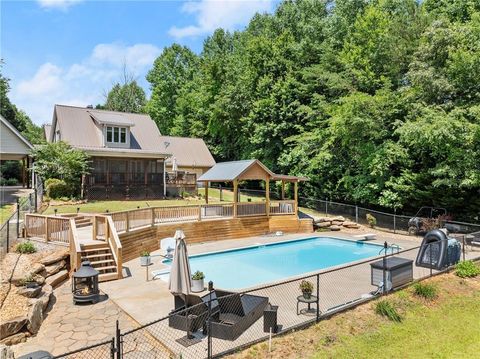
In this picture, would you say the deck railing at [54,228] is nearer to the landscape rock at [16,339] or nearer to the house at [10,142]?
the house at [10,142]

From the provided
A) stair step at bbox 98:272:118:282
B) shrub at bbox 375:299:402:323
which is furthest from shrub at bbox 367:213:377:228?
stair step at bbox 98:272:118:282

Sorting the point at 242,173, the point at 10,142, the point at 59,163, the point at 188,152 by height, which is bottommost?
the point at 242,173

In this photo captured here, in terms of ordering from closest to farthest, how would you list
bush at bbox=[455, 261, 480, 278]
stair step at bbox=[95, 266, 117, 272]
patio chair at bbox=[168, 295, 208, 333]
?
patio chair at bbox=[168, 295, 208, 333] < stair step at bbox=[95, 266, 117, 272] < bush at bbox=[455, 261, 480, 278]

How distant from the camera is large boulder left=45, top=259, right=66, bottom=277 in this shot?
37.9ft

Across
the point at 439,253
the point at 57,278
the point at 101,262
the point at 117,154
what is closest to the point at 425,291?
the point at 439,253

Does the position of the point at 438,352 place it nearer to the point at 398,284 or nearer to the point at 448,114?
the point at 398,284

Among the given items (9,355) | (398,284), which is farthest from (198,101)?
(9,355)

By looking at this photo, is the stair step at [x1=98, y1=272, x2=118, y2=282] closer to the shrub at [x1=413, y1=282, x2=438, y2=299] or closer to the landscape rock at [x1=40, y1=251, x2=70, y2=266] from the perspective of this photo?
the landscape rock at [x1=40, y1=251, x2=70, y2=266]

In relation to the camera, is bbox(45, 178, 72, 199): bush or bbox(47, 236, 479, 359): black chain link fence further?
bbox(45, 178, 72, 199): bush

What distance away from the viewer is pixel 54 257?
12.1 m

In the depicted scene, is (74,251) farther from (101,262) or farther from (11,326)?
(11,326)

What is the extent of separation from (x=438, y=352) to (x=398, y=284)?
2769mm

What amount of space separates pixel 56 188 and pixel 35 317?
16.3m

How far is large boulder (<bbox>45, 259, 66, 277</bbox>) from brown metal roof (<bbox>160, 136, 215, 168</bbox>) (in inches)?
926
